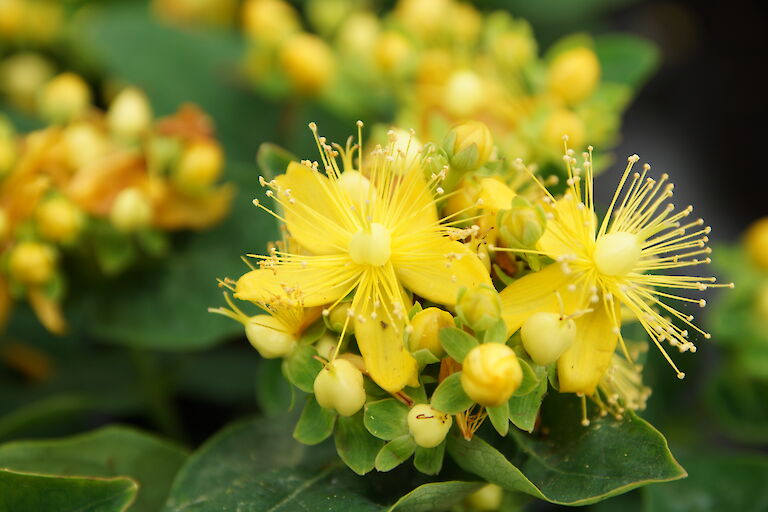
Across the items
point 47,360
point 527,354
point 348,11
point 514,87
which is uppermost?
point 348,11

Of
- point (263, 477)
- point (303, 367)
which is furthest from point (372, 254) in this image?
point (263, 477)

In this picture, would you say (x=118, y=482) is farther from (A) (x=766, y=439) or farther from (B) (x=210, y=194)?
(A) (x=766, y=439)

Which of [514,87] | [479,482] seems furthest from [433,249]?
[514,87]

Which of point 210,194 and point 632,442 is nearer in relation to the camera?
point 632,442

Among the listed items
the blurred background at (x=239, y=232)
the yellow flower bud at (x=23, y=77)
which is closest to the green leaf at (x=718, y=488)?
the blurred background at (x=239, y=232)

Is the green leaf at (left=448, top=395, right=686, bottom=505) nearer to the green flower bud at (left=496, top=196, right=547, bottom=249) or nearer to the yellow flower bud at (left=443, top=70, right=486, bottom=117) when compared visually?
the green flower bud at (left=496, top=196, right=547, bottom=249)

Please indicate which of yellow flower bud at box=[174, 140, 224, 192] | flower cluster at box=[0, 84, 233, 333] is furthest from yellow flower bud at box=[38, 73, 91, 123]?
yellow flower bud at box=[174, 140, 224, 192]

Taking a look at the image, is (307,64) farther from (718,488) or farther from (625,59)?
(718,488)
